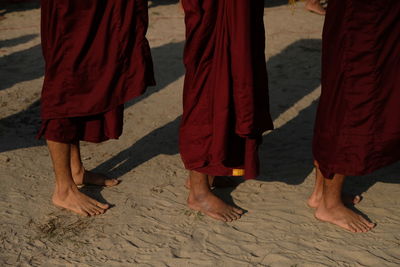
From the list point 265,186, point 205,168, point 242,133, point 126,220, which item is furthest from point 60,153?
point 265,186

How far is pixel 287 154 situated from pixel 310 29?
2.92 metres

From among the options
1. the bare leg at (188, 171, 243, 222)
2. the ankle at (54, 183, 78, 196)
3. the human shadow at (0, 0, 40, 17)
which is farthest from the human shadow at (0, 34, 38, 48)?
the bare leg at (188, 171, 243, 222)

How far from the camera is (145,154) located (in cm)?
372

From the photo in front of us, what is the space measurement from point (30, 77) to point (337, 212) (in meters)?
3.24

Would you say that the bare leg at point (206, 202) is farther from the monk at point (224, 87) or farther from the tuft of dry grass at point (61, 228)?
the tuft of dry grass at point (61, 228)

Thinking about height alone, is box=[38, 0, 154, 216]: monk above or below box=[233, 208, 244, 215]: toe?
above

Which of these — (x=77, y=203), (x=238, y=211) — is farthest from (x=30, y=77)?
(x=238, y=211)

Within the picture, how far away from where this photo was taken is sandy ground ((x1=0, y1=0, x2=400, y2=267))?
8.71 ft

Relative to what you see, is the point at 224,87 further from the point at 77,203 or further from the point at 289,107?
the point at 289,107

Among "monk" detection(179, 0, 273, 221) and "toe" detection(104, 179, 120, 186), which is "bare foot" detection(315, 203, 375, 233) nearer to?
"monk" detection(179, 0, 273, 221)

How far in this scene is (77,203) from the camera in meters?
3.01

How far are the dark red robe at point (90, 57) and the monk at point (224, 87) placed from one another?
0.98 ft

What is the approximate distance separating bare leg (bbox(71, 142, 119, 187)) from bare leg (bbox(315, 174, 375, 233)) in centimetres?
118

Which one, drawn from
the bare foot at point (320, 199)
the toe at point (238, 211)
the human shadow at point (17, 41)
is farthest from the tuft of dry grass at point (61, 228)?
the human shadow at point (17, 41)
